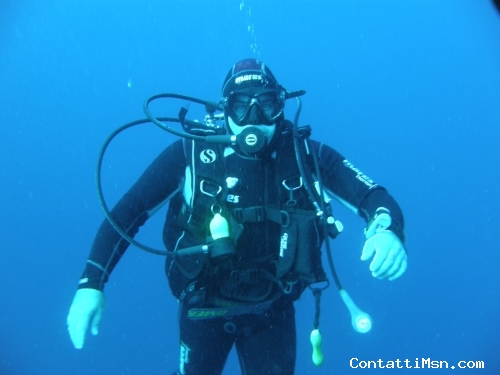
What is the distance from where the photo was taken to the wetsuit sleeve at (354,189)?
2.48 meters

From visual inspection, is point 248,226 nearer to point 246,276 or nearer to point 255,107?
point 246,276

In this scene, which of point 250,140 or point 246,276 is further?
point 246,276

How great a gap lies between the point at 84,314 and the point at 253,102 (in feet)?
5.63

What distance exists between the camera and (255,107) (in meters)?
2.73

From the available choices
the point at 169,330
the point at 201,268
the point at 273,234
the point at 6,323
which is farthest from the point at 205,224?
the point at 6,323

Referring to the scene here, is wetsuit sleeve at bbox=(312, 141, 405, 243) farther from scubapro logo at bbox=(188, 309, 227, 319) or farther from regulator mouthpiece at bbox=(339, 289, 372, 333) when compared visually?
scubapro logo at bbox=(188, 309, 227, 319)

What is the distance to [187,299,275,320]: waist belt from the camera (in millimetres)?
2674

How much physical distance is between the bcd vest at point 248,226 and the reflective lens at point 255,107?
22 cm

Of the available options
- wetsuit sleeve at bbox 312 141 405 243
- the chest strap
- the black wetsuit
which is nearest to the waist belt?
the black wetsuit

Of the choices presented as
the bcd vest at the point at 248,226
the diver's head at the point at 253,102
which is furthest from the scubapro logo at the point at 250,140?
the bcd vest at the point at 248,226

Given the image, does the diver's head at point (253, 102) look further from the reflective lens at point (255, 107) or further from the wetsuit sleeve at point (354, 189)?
the wetsuit sleeve at point (354, 189)

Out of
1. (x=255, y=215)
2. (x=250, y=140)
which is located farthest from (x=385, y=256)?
(x=250, y=140)

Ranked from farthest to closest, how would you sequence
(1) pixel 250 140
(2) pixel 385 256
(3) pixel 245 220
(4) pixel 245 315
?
(4) pixel 245 315
(3) pixel 245 220
(1) pixel 250 140
(2) pixel 385 256

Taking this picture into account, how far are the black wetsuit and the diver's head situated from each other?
0.88 ft
